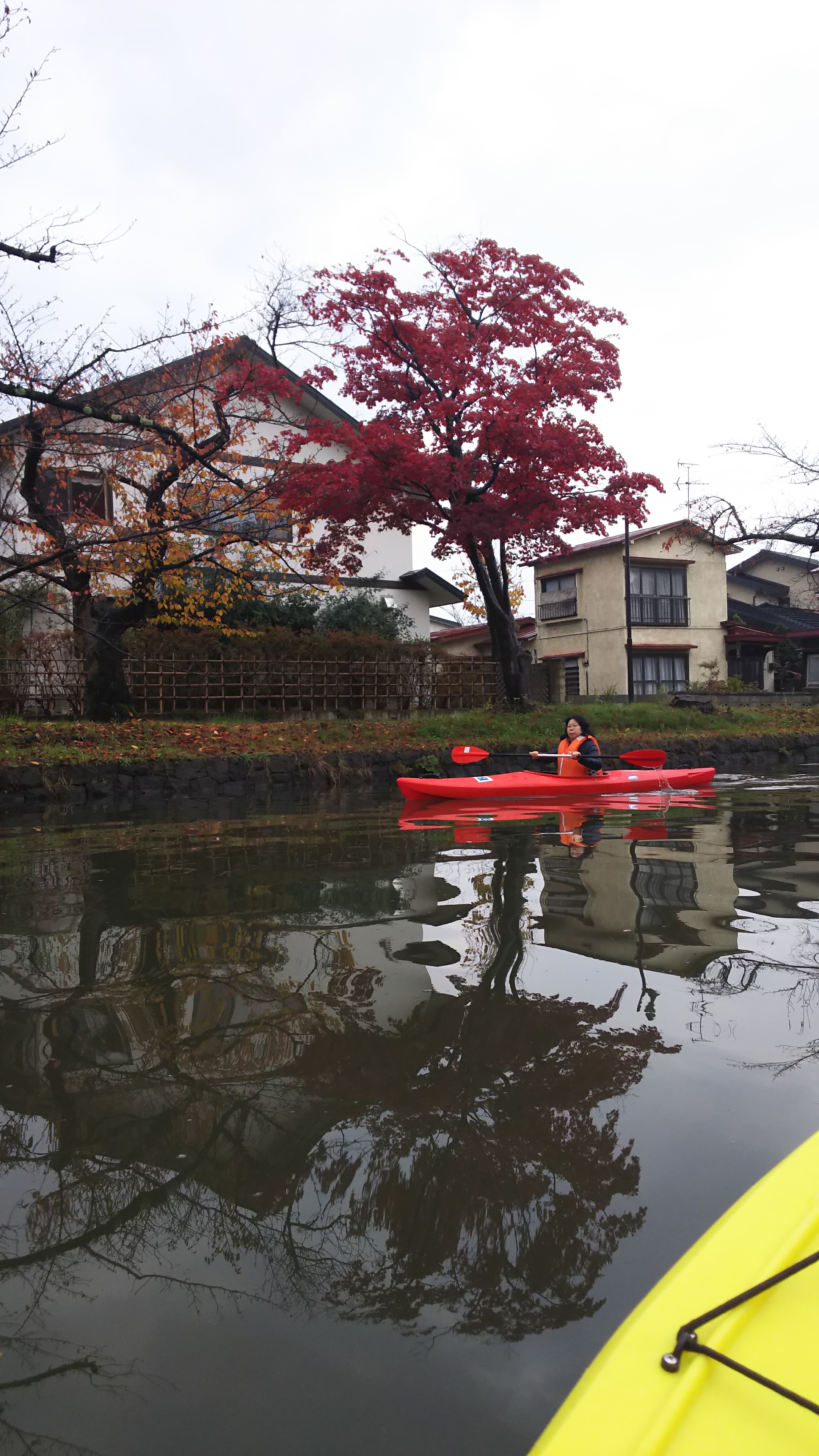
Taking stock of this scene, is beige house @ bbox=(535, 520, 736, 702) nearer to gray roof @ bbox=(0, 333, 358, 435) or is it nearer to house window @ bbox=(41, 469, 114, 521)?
gray roof @ bbox=(0, 333, 358, 435)

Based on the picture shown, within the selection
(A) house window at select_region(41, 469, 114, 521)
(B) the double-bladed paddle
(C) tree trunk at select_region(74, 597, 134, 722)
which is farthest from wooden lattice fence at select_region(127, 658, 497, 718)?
(B) the double-bladed paddle

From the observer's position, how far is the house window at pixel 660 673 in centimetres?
2864

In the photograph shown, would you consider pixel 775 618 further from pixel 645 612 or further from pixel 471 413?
pixel 471 413

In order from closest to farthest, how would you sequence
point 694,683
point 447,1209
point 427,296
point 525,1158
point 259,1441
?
point 259,1441
point 447,1209
point 525,1158
point 427,296
point 694,683

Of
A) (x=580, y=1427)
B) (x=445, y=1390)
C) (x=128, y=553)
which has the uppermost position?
(x=128, y=553)

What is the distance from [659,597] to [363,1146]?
28169 millimetres

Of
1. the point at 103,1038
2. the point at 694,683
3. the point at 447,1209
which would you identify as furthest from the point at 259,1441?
the point at 694,683

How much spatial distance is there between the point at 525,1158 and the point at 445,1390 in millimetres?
731

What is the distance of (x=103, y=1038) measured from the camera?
2.94 metres

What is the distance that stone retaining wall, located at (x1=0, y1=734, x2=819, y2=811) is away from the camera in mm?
12031

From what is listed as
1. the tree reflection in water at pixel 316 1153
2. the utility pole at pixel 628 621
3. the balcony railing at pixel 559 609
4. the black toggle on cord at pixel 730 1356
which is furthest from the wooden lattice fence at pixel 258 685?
the black toggle on cord at pixel 730 1356

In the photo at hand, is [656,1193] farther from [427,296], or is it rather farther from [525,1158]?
[427,296]

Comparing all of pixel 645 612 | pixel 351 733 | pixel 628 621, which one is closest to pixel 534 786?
pixel 351 733

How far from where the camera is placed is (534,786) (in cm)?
1030
